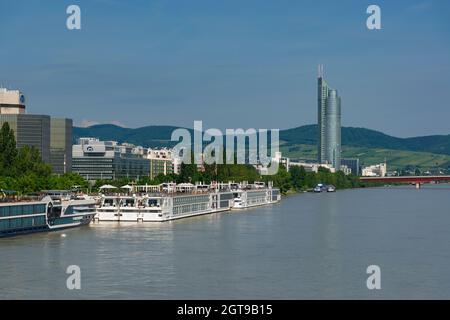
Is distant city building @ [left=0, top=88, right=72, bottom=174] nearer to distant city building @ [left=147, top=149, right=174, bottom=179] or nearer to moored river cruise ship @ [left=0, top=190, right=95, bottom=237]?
distant city building @ [left=147, top=149, right=174, bottom=179]

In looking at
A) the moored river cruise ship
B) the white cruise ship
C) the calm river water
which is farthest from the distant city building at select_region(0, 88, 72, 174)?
the calm river water

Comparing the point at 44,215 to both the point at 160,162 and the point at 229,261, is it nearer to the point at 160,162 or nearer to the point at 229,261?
the point at 229,261

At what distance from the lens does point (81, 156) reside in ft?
497

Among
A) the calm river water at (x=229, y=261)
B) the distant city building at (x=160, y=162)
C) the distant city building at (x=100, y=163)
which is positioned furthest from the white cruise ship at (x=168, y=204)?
the distant city building at (x=160, y=162)

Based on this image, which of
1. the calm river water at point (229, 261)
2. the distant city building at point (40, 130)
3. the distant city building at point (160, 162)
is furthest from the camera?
the distant city building at point (160, 162)

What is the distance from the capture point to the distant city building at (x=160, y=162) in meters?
169

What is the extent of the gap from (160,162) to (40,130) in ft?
130

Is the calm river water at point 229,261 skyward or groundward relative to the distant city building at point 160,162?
groundward

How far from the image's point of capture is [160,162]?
572 feet

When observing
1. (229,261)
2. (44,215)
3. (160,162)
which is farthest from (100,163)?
(229,261)

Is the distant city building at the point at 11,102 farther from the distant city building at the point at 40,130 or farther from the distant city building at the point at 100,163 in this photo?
the distant city building at the point at 100,163

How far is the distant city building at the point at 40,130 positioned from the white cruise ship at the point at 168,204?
56616mm
